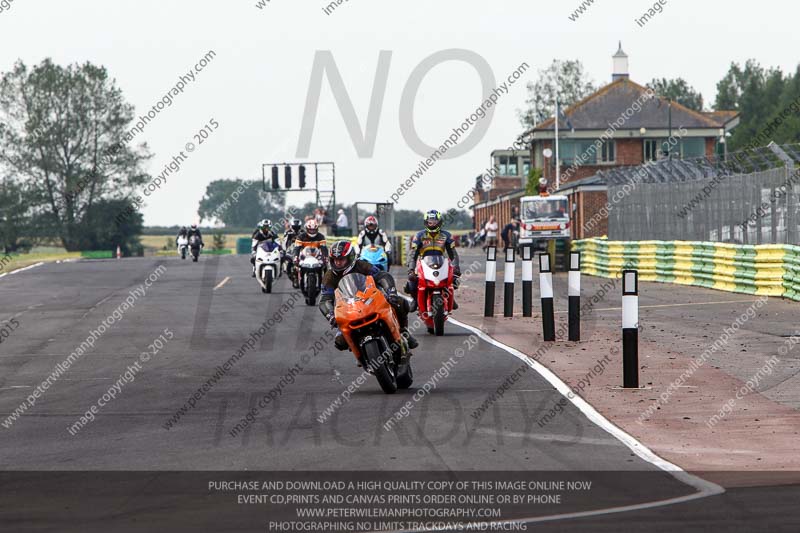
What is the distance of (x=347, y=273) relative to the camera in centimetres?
1268

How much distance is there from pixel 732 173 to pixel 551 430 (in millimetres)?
20859

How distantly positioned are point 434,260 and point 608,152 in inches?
2839

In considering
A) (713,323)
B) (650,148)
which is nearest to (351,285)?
(713,323)

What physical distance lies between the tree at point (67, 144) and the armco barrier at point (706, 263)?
60.4 meters

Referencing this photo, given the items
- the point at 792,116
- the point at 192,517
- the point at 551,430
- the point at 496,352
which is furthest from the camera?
the point at 792,116

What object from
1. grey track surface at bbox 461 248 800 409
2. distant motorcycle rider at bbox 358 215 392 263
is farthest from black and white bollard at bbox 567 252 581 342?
distant motorcycle rider at bbox 358 215 392 263

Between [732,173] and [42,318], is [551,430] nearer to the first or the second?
[42,318]

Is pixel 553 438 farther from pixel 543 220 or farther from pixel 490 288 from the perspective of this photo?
pixel 543 220

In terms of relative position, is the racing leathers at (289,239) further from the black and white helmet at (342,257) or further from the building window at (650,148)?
the building window at (650,148)

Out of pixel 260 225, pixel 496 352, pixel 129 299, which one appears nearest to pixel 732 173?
pixel 260 225

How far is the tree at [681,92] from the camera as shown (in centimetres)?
14825

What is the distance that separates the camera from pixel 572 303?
16.8m

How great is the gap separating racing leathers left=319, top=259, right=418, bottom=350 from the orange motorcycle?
0.10 m

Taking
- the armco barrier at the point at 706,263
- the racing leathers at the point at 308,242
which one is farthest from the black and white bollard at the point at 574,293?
the racing leathers at the point at 308,242
